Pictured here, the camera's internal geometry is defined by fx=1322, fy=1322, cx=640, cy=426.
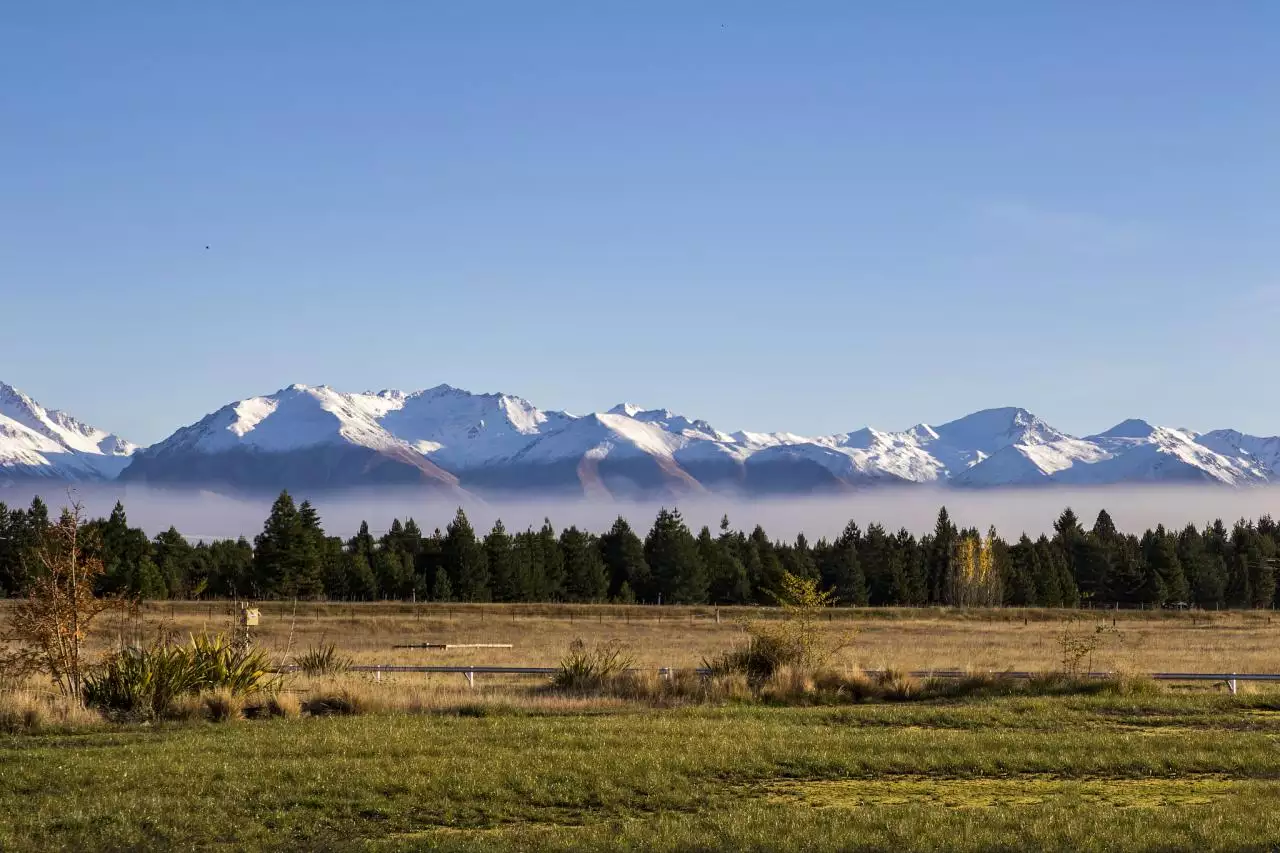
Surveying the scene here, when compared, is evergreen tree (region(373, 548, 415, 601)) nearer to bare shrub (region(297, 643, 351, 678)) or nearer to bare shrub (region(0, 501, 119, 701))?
bare shrub (region(297, 643, 351, 678))

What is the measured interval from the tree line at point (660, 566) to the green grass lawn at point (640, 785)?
8598cm

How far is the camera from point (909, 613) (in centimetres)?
9794

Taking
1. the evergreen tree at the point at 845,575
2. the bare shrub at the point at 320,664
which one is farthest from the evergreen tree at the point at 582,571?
the bare shrub at the point at 320,664

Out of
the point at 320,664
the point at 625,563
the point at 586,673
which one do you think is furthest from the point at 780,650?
the point at 625,563

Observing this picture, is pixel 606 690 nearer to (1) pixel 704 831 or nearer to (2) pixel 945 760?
(2) pixel 945 760

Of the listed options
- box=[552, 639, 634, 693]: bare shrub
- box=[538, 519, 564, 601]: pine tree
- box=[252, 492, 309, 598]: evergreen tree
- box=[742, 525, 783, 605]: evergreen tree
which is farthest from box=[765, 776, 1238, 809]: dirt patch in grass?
box=[538, 519, 564, 601]: pine tree

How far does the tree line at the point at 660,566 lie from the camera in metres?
110

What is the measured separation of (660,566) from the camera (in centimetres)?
12550

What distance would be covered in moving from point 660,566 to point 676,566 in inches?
99.9

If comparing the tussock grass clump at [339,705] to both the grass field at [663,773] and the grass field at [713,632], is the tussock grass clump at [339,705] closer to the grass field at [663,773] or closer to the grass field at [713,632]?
the grass field at [663,773]

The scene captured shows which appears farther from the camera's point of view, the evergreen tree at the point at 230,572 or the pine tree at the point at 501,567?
the pine tree at the point at 501,567

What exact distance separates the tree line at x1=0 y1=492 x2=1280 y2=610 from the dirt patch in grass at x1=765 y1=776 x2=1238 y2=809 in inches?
3567

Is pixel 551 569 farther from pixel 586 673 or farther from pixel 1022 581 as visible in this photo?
pixel 586 673

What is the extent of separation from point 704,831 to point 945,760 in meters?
5.91
